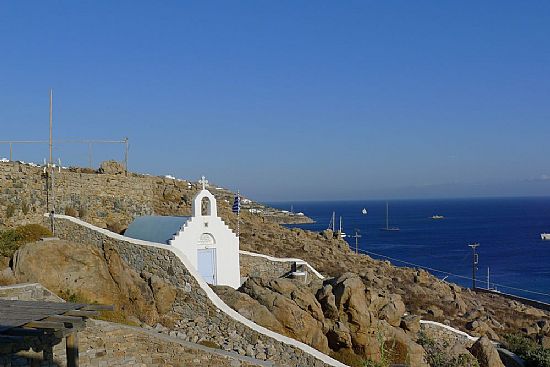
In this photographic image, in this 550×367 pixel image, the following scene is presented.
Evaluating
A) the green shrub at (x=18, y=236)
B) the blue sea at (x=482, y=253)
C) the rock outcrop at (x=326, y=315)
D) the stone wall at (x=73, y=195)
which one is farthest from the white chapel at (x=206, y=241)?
the blue sea at (x=482, y=253)

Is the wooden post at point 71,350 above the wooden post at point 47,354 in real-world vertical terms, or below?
above

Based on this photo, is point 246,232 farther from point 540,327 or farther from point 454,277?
point 454,277

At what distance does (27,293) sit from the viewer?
14820 millimetres

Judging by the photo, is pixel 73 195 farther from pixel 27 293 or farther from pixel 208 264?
pixel 27 293

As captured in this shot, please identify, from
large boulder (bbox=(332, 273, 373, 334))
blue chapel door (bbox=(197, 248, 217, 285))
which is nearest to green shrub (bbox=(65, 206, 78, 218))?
blue chapel door (bbox=(197, 248, 217, 285))

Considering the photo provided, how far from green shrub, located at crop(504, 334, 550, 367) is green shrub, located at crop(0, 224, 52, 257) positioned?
64.3 feet

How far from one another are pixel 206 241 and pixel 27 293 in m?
8.12

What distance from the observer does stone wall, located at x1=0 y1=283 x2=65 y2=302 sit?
47.4 ft

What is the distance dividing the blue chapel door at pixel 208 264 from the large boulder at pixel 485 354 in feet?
36.7

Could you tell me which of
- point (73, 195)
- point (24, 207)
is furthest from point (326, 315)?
point (24, 207)

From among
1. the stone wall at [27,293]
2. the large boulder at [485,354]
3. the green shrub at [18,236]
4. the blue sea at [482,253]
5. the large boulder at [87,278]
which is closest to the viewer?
the stone wall at [27,293]

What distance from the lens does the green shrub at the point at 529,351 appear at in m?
23.3

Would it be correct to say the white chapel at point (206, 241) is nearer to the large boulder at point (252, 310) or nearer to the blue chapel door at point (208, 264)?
the blue chapel door at point (208, 264)

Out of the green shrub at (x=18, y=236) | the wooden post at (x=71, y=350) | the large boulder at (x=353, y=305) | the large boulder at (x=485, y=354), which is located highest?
the green shrub at (x=18, y=236)
